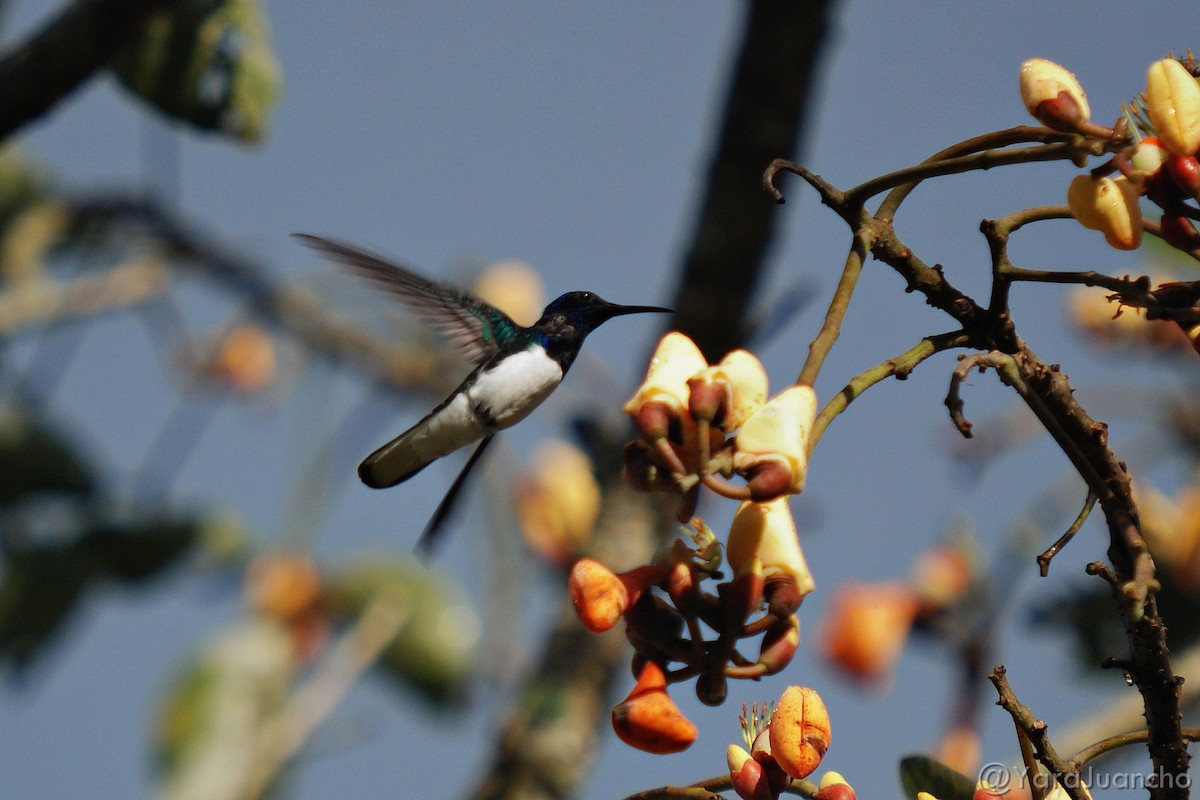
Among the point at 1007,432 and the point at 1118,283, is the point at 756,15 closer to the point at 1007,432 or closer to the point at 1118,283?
the point at 1007,432

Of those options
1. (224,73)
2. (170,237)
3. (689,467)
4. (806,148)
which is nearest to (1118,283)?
(689,467)

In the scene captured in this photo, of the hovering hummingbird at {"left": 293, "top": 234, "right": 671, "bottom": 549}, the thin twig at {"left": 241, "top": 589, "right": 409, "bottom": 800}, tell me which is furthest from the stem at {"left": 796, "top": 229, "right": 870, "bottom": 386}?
the thin twig at {"left": 241, "top": 589, "right": 409, "bottom": 800}

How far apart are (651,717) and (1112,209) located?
0.54 meters

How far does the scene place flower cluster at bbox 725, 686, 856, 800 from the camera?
1.00 metres

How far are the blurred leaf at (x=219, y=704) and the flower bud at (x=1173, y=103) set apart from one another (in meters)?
3.11

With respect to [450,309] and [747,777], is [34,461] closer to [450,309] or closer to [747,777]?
[450,309]

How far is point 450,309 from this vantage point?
249 cm

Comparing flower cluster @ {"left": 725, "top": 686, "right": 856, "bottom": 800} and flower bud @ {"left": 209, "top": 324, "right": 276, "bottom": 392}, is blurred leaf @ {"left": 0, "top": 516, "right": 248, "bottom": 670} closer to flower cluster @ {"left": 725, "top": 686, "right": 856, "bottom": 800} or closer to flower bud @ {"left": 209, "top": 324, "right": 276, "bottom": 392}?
flower bud @ {"left": 209, "top": 324, "right": 276, "bottom": 392}

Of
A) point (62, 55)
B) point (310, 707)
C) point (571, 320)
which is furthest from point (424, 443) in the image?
point (310, 707)

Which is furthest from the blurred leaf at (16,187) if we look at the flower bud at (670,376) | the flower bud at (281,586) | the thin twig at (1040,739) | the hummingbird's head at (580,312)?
the thin twig at (1040,739)

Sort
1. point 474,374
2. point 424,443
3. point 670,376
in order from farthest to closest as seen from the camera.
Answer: point 474,374
point 424,443
point 670,376

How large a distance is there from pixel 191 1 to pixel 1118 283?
139cm

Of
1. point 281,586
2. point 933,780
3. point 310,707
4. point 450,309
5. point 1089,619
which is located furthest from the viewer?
point 281,586

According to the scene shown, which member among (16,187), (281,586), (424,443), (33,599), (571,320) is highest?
(571,320)
